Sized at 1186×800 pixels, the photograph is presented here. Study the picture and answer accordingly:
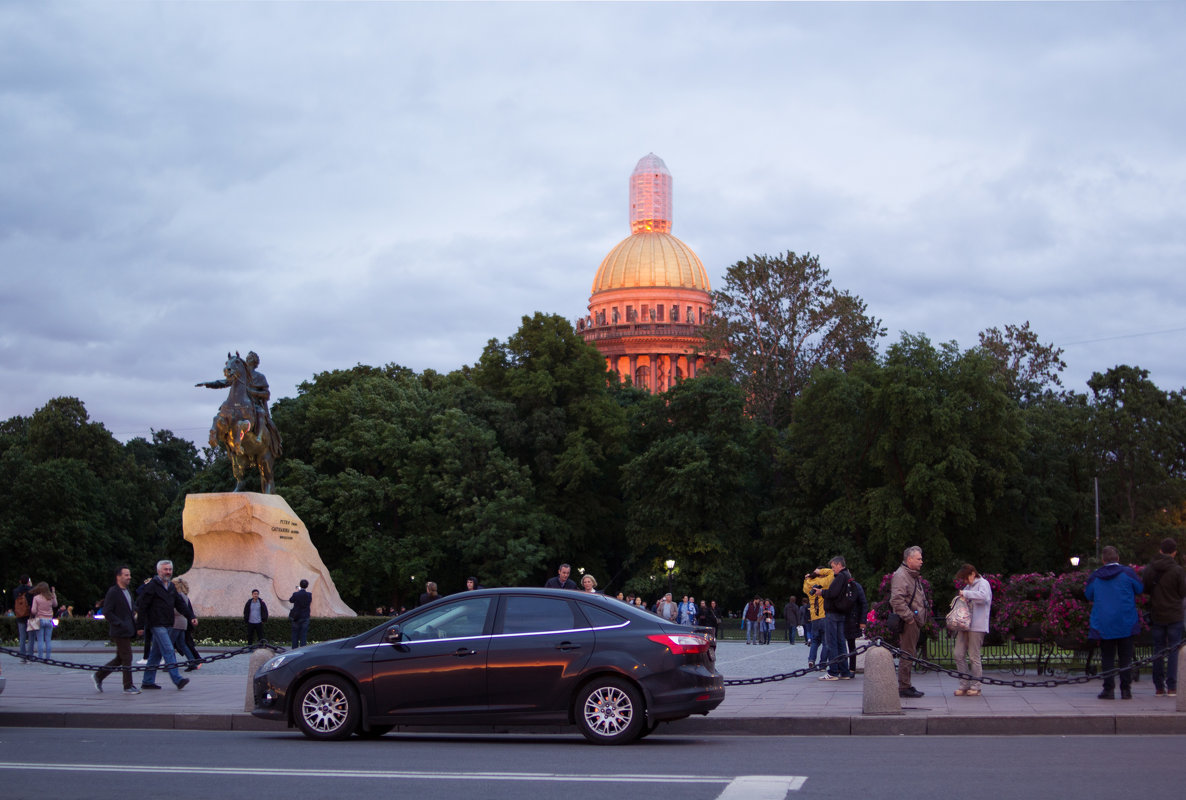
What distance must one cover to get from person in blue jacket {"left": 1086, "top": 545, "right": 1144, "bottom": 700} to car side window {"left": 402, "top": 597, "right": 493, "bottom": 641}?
7.92 metres

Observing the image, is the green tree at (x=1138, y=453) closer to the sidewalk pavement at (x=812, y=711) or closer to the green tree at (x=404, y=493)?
the green tree at (x=404, y=493)

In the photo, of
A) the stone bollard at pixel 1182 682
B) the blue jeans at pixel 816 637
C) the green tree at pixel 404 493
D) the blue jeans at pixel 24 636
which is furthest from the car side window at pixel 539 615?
the green tree at pixel 404 493

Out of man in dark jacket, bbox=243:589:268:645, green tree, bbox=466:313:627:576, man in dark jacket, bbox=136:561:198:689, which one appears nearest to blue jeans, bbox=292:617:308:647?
man in dark jacket, bbox=243:589:268:645

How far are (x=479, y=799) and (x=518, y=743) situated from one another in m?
4.34

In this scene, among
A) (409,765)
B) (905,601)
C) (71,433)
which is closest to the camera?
(409,765)

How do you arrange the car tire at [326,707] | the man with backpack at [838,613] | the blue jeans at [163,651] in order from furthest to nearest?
the man with backpack at [838,613], the blue jeans at [163,651], the car tire at [326,707]

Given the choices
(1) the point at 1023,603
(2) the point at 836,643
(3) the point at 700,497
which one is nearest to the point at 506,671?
(2) the point at 836,643

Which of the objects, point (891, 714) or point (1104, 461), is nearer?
point (891, 714)

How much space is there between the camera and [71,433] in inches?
3140

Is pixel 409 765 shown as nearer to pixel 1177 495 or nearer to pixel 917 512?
pixel 917 512

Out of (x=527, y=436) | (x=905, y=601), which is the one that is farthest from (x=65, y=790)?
(x=527, y=436)

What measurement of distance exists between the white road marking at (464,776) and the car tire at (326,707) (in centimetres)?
235

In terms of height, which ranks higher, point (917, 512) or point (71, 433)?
point (71, 433)

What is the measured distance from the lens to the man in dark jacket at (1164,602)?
1708cm
